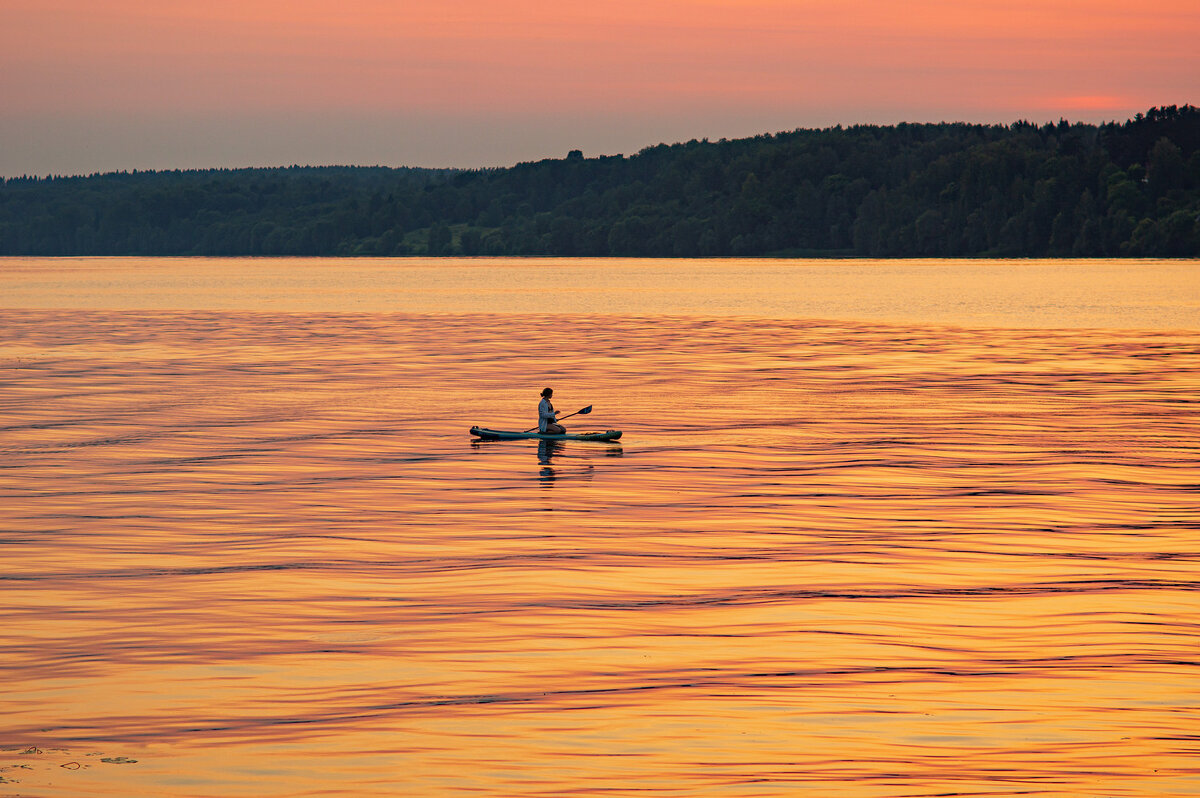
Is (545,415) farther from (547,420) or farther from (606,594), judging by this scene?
(606,594)

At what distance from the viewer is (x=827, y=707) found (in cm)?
1483

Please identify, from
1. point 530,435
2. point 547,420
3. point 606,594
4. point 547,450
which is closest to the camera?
point 606,594

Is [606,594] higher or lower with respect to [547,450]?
higher

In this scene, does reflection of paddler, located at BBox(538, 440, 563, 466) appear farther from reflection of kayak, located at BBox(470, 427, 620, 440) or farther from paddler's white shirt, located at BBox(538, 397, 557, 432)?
paddler's white shirt, located at BBox(538, 397, 557, 432)

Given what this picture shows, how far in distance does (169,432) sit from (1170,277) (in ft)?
556

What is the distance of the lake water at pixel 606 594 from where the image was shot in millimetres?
13336

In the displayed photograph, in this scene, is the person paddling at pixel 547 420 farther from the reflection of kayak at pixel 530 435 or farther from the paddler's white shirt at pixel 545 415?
the reflection of kayak at pixel 530 435

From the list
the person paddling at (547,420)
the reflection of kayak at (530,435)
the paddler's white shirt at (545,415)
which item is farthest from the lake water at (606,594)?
the paddler's white shirt at (545,415)

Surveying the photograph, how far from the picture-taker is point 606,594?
20547 millimetres

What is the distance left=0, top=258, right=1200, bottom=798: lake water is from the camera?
1334 centimetres

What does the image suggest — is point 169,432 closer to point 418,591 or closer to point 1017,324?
point 418,591

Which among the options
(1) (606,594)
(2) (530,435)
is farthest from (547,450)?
(1) (606,594)

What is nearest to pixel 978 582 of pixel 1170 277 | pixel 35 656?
pixel 35 656

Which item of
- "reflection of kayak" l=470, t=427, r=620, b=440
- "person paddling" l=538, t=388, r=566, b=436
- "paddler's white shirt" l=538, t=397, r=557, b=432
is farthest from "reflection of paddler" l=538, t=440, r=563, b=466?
"paddler's white shirt" l=538, t=397, r=557, b=432
